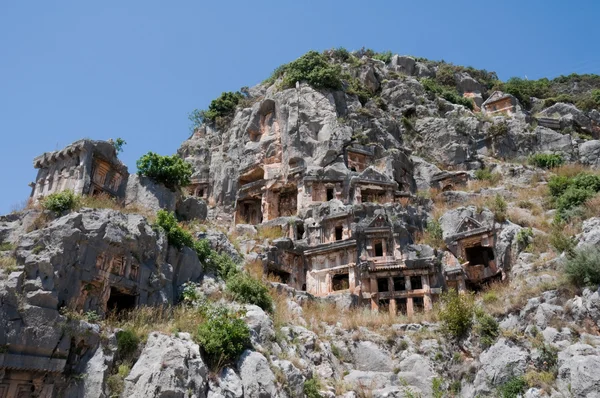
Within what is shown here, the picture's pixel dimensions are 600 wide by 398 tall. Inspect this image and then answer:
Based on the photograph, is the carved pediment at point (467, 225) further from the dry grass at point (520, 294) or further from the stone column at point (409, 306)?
the dry grass at point (520, 294)

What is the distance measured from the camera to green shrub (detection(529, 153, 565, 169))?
40.5 metres

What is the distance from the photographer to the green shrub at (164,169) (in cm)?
2419

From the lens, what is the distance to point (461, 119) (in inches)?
1893

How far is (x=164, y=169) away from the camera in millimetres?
24281

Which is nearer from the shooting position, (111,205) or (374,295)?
(111,205)

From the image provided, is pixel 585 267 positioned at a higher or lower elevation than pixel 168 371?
higher

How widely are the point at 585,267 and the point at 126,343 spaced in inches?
639

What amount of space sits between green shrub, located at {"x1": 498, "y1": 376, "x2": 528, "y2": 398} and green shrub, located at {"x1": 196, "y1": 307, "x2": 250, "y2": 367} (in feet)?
27.6

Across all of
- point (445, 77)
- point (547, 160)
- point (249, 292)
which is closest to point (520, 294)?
point (249, 292)

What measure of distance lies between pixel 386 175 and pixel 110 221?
25.6 m

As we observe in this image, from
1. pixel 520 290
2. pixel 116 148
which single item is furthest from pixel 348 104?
pixel 520 290

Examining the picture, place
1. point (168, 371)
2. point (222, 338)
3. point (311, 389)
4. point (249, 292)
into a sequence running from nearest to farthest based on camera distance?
point (168, 371) → point (222, 338) → point (311, 389) → point (249, 292)

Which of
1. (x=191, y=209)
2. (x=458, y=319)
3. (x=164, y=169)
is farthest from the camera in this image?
(x=191, y=209)

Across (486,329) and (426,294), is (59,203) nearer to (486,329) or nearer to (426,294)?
(486,329)
